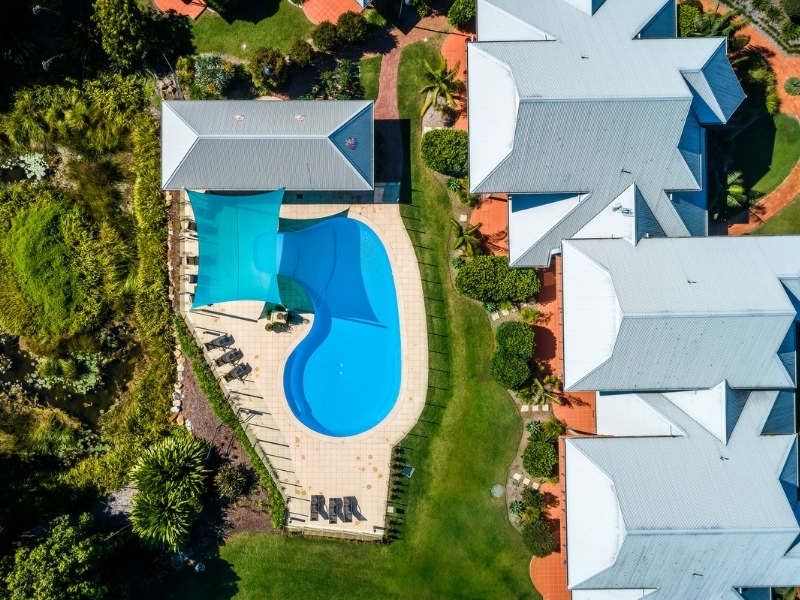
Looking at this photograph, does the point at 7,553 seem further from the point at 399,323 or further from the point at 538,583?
the point at 538,583

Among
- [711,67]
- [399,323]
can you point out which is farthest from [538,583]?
[711,67]

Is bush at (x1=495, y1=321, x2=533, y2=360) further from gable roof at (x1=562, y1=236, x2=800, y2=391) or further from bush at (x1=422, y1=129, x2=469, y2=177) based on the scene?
bush at (x1=422, y1=129, x2=469, y2=177)

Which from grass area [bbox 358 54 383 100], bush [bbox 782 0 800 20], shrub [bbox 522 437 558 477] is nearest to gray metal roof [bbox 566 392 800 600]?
shrub [bbox 522 437 558 477]

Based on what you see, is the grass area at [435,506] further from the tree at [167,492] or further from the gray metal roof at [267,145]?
the gray metal roof at [267,145]

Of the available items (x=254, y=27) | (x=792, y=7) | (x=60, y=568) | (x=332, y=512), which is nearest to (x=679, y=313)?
(x=792, y=7)

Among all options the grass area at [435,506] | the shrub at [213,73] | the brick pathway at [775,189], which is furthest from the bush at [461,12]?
the brick pathway at [775,189]
